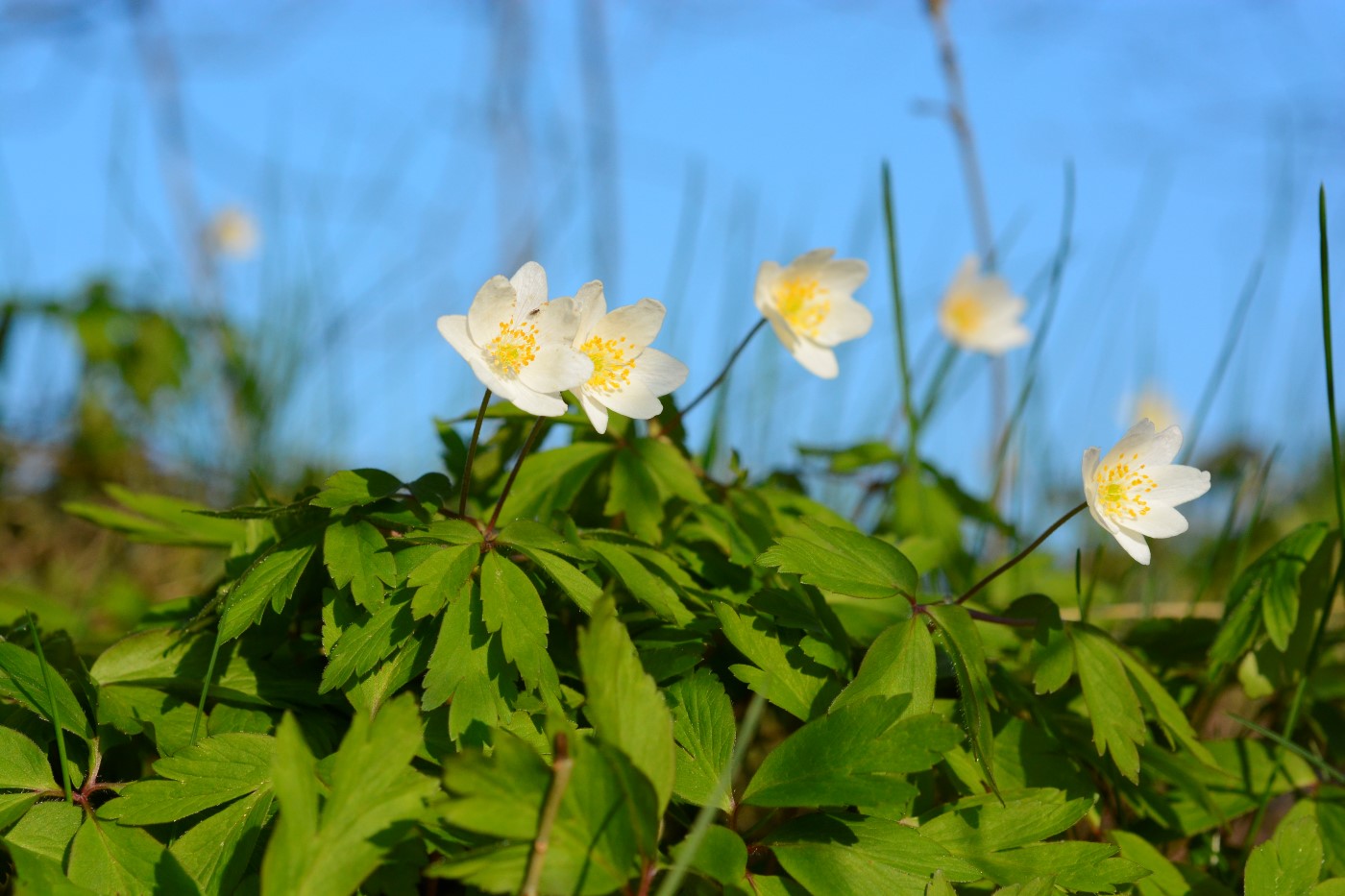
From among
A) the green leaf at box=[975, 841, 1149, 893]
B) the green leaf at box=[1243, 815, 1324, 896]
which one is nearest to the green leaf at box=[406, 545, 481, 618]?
the green leaf at box=[975, 841, 1149, 893]

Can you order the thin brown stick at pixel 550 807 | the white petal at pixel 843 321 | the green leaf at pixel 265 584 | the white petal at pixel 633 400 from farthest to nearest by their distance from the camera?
the white petal at pixel 843 321
the white petal at pixel 633 400
the green leaf at pixel 265 584
the thin brown stick at pixel 550 807

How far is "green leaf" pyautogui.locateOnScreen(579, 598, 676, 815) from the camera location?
1.11m

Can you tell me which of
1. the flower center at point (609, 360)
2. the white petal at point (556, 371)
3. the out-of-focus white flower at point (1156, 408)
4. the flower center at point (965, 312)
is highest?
the out-of-focus white flower at point (1156, 408)

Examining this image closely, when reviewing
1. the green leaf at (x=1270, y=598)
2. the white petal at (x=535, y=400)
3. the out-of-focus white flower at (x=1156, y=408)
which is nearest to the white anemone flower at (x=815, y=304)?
the white petal at (x=535, y=400)

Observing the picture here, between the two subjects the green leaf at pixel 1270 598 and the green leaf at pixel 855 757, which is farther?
the green leaf at pixel 1270 598

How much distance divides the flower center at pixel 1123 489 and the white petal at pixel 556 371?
807 mm

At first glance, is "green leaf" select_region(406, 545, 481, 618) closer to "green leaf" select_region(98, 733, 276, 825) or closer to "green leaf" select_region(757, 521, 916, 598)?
"green leaf" select_region(98, 733, 276, 825)

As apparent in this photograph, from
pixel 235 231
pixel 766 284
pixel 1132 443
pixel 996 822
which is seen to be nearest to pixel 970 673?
pixel 996 822

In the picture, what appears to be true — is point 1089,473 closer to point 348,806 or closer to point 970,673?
point 970,673

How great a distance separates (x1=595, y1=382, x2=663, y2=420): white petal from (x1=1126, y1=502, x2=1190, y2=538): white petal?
767mm

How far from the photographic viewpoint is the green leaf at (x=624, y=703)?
3.64 feet

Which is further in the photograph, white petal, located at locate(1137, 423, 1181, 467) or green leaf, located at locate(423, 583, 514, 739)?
white petal, located at locate(1137, 423, 1181, 467)

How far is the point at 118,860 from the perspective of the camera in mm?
1250

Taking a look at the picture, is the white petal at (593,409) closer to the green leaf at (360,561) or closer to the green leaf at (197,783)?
the green leaf at (360,561)
